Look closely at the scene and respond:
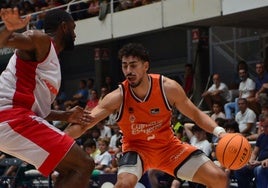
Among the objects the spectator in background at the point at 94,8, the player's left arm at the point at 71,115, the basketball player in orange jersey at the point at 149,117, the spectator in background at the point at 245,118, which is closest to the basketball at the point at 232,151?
the basketball player in orange jersey at the point at 149,117

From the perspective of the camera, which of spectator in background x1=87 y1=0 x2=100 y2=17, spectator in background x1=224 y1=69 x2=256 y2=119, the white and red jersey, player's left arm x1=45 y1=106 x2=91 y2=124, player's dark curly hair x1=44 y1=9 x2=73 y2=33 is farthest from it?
spectator in background x1=87 y1=0 x2=100 y2=17

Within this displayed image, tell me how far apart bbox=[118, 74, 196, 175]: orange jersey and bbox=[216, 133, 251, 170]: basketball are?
46 centimetres

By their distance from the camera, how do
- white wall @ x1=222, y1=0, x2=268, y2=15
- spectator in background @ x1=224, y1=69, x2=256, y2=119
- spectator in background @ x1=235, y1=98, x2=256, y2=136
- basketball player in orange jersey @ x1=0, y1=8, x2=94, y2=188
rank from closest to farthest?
1. basketball player in orange jersey @ x1=0, y1=8, x2=94, y2=188
2. spectator in background @ x1=235, y1=98, x2=256, y2=136
3. spectator in background @ x1=224, y1=69, x2=256, y2=119
4. white wall @ x1=222, y1=0, x2=268, y2=15

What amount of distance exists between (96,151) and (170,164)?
6853 mm

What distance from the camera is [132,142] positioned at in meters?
7.27

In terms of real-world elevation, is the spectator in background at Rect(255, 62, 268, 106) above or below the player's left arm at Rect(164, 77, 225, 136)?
below

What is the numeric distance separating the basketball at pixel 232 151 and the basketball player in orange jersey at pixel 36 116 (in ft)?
6.25

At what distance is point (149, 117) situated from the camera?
718cm

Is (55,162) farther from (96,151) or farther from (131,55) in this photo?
(96,151)

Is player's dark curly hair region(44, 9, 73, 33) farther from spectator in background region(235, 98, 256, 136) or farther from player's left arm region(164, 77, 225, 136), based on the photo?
spectator in background region(235, 98, 256, 136)

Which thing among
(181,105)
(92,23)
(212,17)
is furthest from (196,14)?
(181,105)

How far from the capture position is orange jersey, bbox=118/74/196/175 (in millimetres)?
7172


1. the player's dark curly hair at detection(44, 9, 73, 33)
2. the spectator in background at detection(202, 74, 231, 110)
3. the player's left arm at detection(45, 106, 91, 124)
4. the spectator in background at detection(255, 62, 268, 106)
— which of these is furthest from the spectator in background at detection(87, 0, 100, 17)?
the player's dark curly hair at detection(44, 9, 73, 33)

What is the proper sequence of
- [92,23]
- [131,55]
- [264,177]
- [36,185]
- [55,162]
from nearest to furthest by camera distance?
1. [55,162]
2. [131,55]
3. [264,177]
4. [36,185]
5. [92,23]
